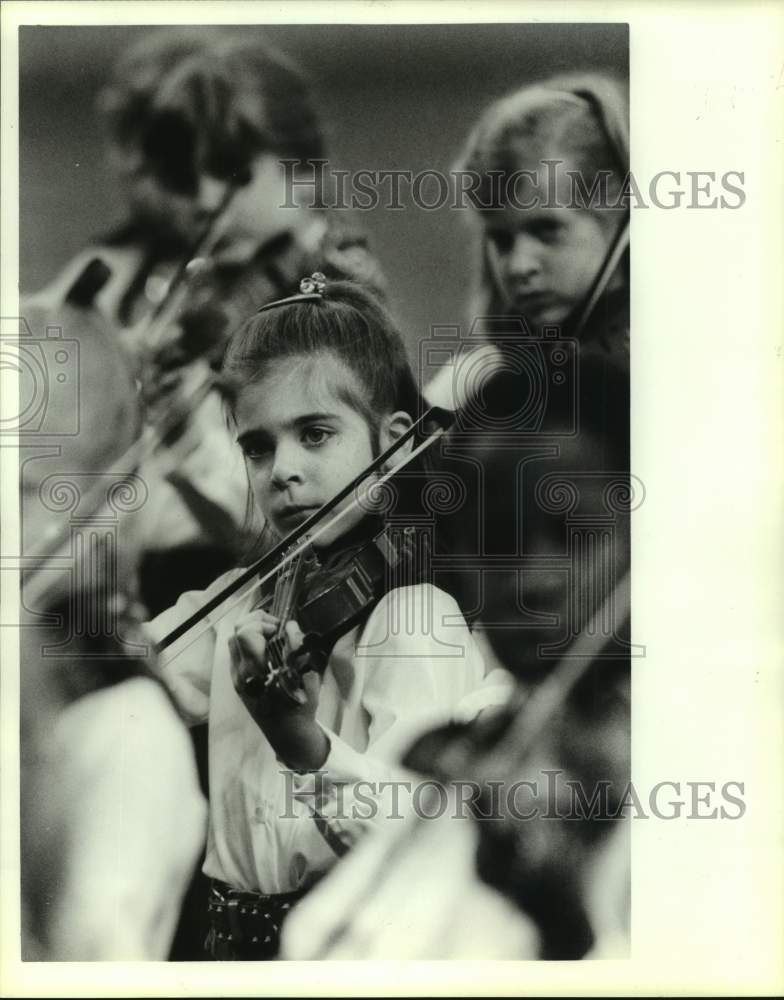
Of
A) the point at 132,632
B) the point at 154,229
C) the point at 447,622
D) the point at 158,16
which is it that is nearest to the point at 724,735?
the point at 447,622

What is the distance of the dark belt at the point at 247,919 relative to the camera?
160 centimetres

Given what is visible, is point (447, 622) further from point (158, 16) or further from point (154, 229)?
point (158, 16)

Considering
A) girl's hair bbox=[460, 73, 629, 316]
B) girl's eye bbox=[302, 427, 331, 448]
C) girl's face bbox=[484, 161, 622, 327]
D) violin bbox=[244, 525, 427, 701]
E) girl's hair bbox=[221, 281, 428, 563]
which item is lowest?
violin bbox=[244, 525, 427, 701]

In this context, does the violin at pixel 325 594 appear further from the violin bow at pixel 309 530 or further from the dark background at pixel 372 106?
the dark background at pixel 372 106

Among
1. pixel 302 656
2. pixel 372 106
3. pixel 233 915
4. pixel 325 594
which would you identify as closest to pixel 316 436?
pixel 325 594

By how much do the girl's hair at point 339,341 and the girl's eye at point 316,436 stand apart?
11cm

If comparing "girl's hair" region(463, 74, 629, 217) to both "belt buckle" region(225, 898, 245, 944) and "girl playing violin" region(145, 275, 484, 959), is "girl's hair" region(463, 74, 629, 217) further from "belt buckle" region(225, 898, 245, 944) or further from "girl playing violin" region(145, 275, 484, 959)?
"belt buckle" region(225, 898, 245, 944)

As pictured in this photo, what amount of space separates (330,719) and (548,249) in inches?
36.3

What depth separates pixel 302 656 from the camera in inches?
62.2

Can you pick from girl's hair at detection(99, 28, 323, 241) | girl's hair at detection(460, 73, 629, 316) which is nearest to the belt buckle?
girl's hair at detection(460, 73, 629, 316)

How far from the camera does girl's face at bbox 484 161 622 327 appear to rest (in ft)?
5.32

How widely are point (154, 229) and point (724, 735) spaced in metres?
1.37

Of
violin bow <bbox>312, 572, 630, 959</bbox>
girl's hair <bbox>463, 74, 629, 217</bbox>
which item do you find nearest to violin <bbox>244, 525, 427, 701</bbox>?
violin bow <bbox>312, 572, 630, 959</bbox>

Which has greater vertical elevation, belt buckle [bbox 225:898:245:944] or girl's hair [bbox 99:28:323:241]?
girl's hair [bbox 99:28:323:241]
